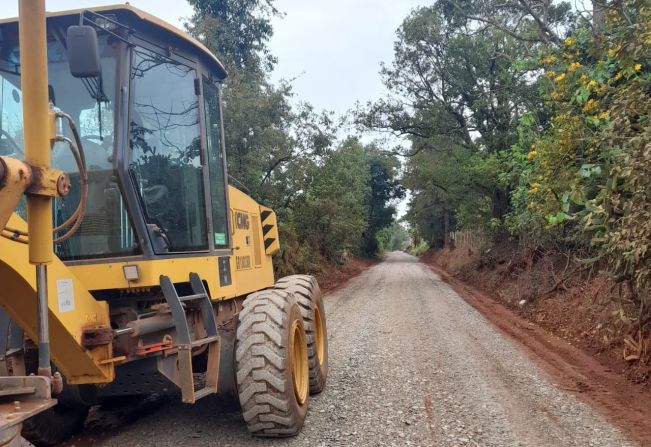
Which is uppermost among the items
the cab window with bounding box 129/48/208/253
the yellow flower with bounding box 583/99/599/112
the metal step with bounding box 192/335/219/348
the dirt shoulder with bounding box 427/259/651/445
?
the yellow flower with bounding box 583/99/599/112

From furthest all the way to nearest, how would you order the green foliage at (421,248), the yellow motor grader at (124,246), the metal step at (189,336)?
the green foliage at (421,248)
the metal step at (189,336)
the yellow motor grader at (124,246)

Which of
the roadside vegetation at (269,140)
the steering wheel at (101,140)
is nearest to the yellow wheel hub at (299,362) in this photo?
the steering wheel at (101,140)

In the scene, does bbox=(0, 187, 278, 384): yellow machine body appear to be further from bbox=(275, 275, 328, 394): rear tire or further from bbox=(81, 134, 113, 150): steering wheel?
bbox=(275, 275, 328, 394): rear tire

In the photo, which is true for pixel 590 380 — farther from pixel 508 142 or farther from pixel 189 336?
pixel 508 142

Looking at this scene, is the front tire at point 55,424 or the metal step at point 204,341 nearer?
the metal step at point 204,341

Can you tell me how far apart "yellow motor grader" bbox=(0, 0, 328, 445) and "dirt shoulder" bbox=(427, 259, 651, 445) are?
2831 mm

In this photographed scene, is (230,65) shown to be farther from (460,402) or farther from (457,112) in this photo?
(460,402)

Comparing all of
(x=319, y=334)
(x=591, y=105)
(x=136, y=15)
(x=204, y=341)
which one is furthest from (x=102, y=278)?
(x=591, y=105)

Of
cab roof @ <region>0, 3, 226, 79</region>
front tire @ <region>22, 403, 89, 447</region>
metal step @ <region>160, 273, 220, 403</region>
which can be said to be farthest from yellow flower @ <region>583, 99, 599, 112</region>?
front tire @ <region>22, 403, 89, 447</region>

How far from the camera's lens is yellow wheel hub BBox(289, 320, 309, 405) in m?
4.29

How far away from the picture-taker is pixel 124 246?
354 centimetres

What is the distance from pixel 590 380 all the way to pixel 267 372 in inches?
159

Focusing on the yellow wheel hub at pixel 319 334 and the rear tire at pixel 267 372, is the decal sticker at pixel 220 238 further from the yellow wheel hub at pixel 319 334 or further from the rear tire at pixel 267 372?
the yellow wheel hub at pixel 319 334

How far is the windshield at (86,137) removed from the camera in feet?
11.4
